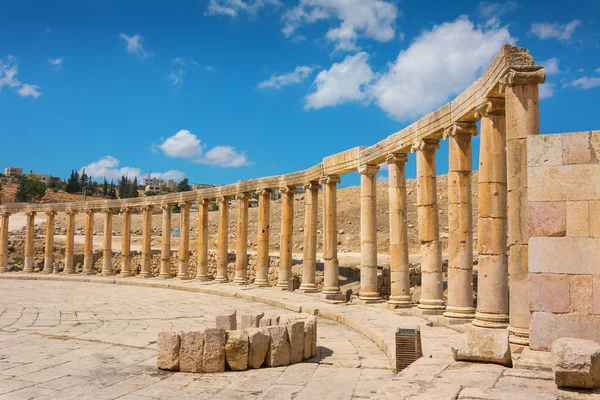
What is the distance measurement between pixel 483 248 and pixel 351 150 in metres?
11.2

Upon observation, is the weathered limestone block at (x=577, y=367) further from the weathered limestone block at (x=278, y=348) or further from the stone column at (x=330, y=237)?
the stone column at (x=330, y=237)

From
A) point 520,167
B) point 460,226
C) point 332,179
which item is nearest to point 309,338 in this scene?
point 520,167

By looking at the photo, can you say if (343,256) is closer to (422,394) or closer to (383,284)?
(383,284)

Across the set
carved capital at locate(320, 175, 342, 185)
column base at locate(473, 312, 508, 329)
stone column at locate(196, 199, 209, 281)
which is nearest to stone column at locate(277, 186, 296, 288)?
carved capital at locate(320, 175, 342, 185)

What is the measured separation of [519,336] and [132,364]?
8396 mm

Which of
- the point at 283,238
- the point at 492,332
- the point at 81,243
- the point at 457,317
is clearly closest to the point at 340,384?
the point at 492,332

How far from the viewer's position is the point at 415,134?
18844mm

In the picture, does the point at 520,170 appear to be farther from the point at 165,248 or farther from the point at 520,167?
the point at 165,248

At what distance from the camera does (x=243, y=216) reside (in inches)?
1334

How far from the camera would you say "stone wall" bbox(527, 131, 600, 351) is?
8969mm

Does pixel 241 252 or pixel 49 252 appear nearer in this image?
pixel 241 252

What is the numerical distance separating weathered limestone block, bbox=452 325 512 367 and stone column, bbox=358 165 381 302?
12.9 metres

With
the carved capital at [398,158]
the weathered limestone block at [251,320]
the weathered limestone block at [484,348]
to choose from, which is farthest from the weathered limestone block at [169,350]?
the carved capital at [398,158]

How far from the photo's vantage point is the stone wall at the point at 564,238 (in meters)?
8.97
